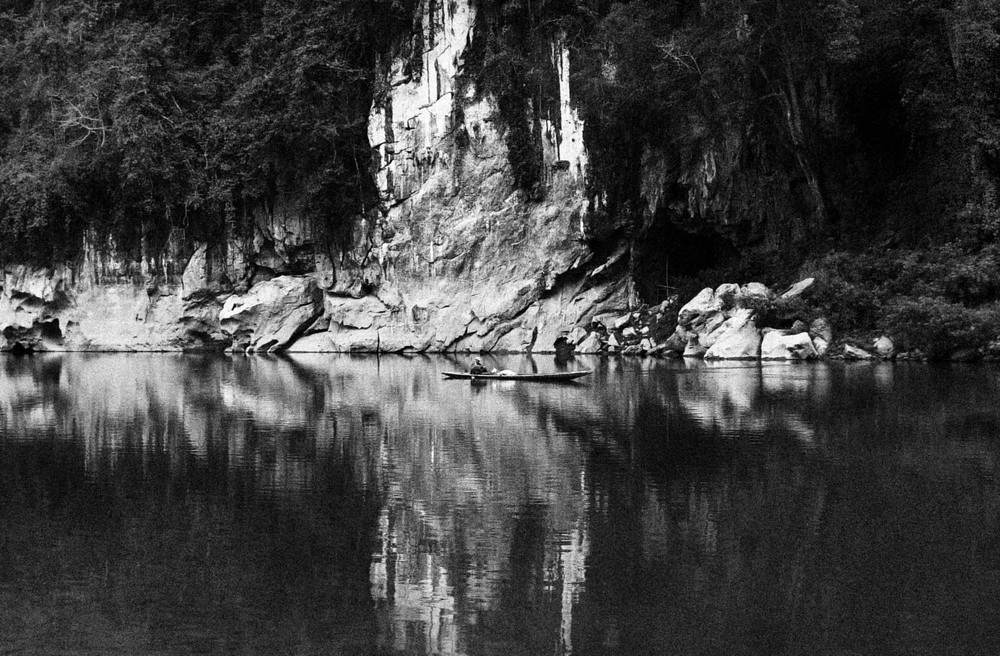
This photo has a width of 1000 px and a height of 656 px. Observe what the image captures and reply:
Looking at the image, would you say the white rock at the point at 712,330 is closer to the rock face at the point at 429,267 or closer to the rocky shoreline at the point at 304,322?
the rocky shoreline at the point at 304,322

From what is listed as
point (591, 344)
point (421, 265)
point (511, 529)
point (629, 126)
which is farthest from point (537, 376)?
point (511, 529)

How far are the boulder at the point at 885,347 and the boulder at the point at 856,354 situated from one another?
0.28 meters

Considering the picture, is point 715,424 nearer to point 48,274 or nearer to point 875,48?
point 875,48

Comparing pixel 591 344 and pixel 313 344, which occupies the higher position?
pixel 313 344

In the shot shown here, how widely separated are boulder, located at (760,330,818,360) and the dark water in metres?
9.99

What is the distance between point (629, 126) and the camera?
3738 centimetres

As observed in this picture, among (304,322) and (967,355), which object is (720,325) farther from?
(304,322)

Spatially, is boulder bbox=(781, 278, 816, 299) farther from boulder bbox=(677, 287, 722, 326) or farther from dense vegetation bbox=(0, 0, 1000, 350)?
boulder bbox=(677, 287, 722, 326)

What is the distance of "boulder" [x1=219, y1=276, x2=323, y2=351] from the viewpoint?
136ft

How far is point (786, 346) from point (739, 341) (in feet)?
4.47

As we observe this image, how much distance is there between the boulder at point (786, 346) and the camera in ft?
101

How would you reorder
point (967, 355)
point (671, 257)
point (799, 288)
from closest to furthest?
point (967, 355) → point (799, 288) → point (671, 257)

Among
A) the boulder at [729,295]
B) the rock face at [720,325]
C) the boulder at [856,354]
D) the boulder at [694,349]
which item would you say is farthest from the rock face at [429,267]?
the boulder at [856,354]

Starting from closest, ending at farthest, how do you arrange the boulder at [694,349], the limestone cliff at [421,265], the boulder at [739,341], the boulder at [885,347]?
1. the boulder at [885,347]
2. the boulder at [739,341]
3. the boulder at [694,349]
4. the limestone cliff at [421,265]
